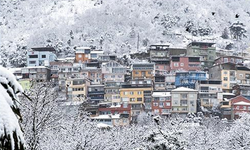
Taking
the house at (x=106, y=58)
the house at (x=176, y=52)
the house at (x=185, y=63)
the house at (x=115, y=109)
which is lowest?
the house at (x=115, y=109)

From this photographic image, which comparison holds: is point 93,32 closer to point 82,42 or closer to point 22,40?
point 82,42

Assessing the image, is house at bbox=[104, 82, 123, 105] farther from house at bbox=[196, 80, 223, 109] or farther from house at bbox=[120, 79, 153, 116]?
house at bbox=[196, 80, 223, 109]

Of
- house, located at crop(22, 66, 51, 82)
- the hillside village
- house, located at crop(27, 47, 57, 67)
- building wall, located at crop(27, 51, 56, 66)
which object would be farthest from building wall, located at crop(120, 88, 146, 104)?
house, located at crop(27, 47, 57, 67)

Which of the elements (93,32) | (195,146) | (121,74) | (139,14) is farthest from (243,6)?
(195,146)

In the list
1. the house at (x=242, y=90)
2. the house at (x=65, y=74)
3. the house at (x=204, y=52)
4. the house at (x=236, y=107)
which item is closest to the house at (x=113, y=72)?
the house at (x=65, y=74)

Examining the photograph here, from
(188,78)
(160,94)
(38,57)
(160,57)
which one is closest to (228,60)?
(188,78)

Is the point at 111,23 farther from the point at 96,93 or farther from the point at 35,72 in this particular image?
the point at 96,93

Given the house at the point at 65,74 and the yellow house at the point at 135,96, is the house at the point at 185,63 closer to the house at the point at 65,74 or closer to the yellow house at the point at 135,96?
the yellow house at the point at 135,96
